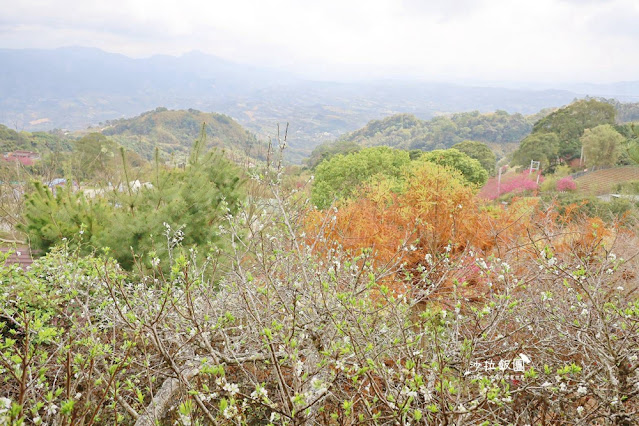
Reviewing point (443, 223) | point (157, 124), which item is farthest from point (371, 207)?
point (157, 124)

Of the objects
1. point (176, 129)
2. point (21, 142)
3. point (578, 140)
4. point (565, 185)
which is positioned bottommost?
point (21, 142)

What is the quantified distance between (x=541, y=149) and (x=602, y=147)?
4.18m

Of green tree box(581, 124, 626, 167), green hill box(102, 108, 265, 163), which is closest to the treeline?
green tree box(581, 124, 626, 167)

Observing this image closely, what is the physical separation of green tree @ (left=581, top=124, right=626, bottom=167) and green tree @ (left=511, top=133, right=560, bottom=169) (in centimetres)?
279

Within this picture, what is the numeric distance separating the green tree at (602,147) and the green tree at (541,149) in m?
2.79

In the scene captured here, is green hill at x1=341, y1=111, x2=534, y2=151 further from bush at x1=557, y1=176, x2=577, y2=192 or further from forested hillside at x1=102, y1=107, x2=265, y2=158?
bush at x1=557, y1=176, x2=577, y2=192

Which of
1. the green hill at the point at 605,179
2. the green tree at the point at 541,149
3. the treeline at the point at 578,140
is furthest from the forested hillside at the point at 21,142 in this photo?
the green hill at the point at 605,179

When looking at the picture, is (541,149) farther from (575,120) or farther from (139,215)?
(139,215)

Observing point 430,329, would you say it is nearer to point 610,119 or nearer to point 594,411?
point 594,411

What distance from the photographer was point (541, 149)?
1182 inches

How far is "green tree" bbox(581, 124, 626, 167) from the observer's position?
87.7ft

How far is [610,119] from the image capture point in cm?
3494

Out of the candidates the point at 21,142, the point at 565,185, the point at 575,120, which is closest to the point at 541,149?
the point at 575,120

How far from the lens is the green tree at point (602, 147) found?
26719 millimetres
